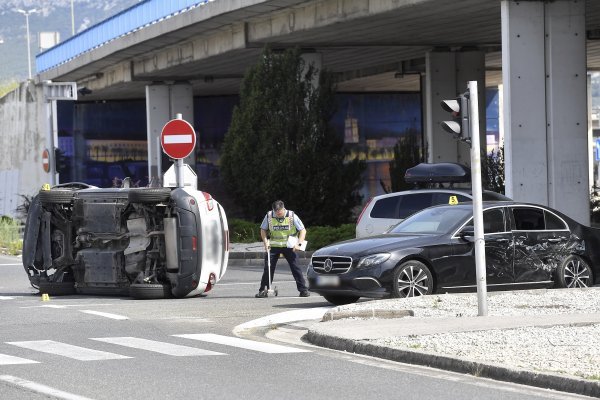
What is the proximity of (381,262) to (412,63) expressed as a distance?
34696mm

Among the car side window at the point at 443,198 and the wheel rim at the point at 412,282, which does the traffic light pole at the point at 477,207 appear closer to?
the wheel rim at the point at 412,282

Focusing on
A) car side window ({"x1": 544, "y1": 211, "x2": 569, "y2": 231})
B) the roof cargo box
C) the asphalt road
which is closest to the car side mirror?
car side window ({"x1": 544, "y1": 211, "x2": 569, "y2": 231})

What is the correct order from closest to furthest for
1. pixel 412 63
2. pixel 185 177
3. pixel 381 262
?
pixel 381 262 < pixel 185 177 < pixel 412 63

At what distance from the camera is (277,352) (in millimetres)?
14000

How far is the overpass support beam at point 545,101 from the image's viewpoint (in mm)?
29125

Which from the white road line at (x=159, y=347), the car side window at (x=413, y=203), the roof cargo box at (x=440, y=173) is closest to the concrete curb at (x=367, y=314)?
the white road line at (x=159, y=347)

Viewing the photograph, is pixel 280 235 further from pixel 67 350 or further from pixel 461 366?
pixel 461 366

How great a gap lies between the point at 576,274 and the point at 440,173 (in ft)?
24.1

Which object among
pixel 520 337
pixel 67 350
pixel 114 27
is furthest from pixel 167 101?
pixel 520 337

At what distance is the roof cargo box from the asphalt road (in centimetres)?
807

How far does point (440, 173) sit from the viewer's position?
2784cm

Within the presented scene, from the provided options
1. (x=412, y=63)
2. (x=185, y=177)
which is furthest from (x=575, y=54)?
(x=412, y=63)

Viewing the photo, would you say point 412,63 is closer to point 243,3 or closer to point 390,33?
point 390,33

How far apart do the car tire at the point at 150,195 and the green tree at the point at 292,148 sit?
17025 mm
